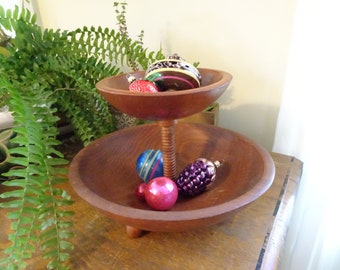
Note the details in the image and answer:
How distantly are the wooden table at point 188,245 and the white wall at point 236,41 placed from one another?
31cm

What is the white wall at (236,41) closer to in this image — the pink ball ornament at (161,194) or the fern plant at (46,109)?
the fern plant at (46,109)

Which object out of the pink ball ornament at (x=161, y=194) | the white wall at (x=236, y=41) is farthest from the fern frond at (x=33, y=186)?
the white wall at (x=236, y=41)

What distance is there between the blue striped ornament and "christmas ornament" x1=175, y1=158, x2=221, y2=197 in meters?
0.05

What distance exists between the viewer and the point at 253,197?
335mm

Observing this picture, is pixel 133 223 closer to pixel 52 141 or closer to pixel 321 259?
pixel 52 141

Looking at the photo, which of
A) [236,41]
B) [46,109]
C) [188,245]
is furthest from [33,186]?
[236,41]

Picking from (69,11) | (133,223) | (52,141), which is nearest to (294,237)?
Result: (133,223)

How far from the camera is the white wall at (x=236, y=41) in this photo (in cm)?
62

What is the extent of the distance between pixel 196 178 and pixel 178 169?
0.10 m

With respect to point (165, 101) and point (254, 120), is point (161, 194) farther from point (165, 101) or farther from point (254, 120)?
point (254, 120)

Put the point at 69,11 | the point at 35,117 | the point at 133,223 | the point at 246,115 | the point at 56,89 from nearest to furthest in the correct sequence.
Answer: the point at 133,223 → the point at 35,117 → the point at 56,89 → the point at 246,115 → the point at 69,11

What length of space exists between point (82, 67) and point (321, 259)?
2.32 feet

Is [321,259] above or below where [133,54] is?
below

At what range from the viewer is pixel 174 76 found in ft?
1.20
